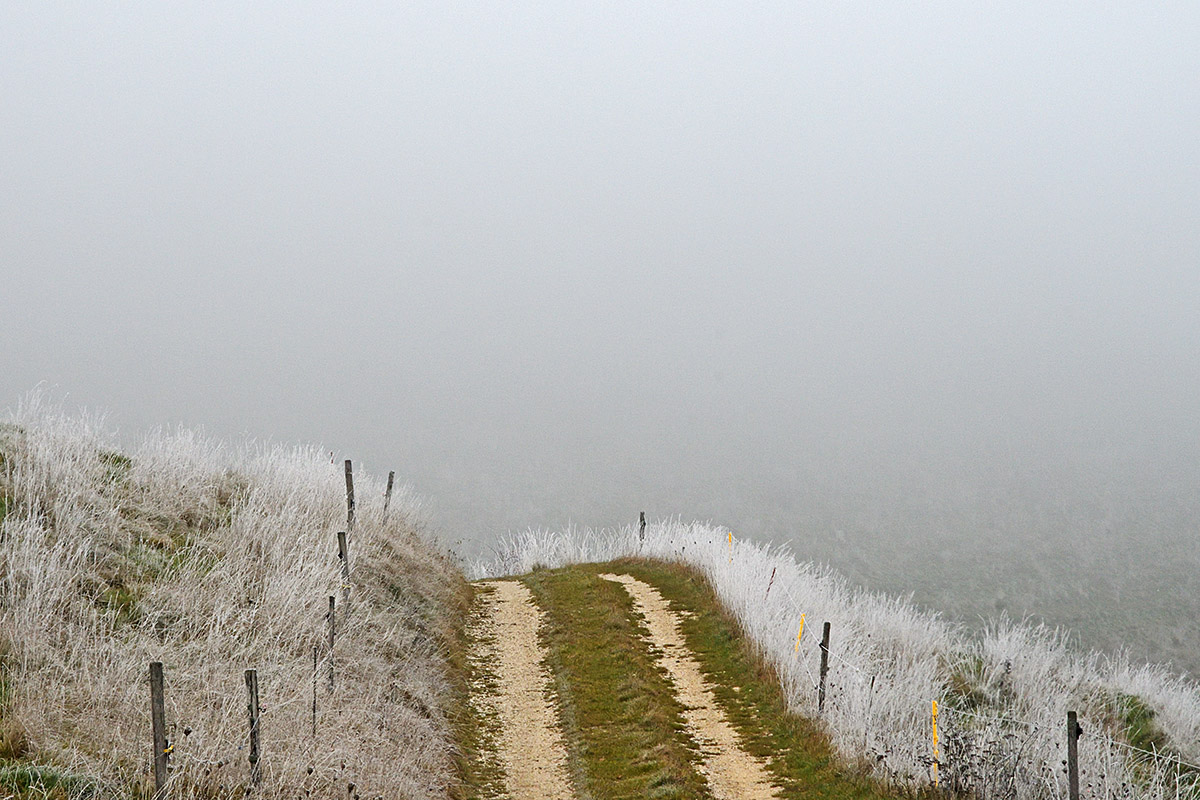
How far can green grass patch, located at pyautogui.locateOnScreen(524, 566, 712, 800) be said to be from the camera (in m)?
9.63

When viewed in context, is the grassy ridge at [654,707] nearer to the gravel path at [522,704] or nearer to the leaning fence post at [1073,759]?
the gravel path at [522,704]

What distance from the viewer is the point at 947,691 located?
15.8 meters

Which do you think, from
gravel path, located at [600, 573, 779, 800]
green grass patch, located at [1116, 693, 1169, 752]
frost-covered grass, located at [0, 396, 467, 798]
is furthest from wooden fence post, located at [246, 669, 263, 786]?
green grass patch, located at [1116, 693, 1169, 752]

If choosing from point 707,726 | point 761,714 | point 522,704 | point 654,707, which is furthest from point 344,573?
point 761,714

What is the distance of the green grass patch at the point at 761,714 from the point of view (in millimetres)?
9469

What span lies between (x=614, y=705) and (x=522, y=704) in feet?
4.62

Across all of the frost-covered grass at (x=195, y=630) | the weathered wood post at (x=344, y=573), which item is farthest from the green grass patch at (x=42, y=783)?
the weathered wood post at (x=344, y=573)

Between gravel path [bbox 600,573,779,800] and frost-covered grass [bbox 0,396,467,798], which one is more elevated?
frost-covered grass [bbox 0,396,467,798]

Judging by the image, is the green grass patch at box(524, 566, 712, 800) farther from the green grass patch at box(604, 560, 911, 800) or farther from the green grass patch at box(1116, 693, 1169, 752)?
the green grass patch at box(1116, 693, 1169, 752)

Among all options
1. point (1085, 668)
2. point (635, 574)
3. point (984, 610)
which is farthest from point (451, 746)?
point (984, 610)

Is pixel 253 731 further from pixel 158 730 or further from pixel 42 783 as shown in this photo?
pixel 42 783

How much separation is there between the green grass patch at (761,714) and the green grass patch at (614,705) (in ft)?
2.96

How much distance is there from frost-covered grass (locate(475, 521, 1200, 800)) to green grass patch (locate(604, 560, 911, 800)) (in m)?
0.24

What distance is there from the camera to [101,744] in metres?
6.02
